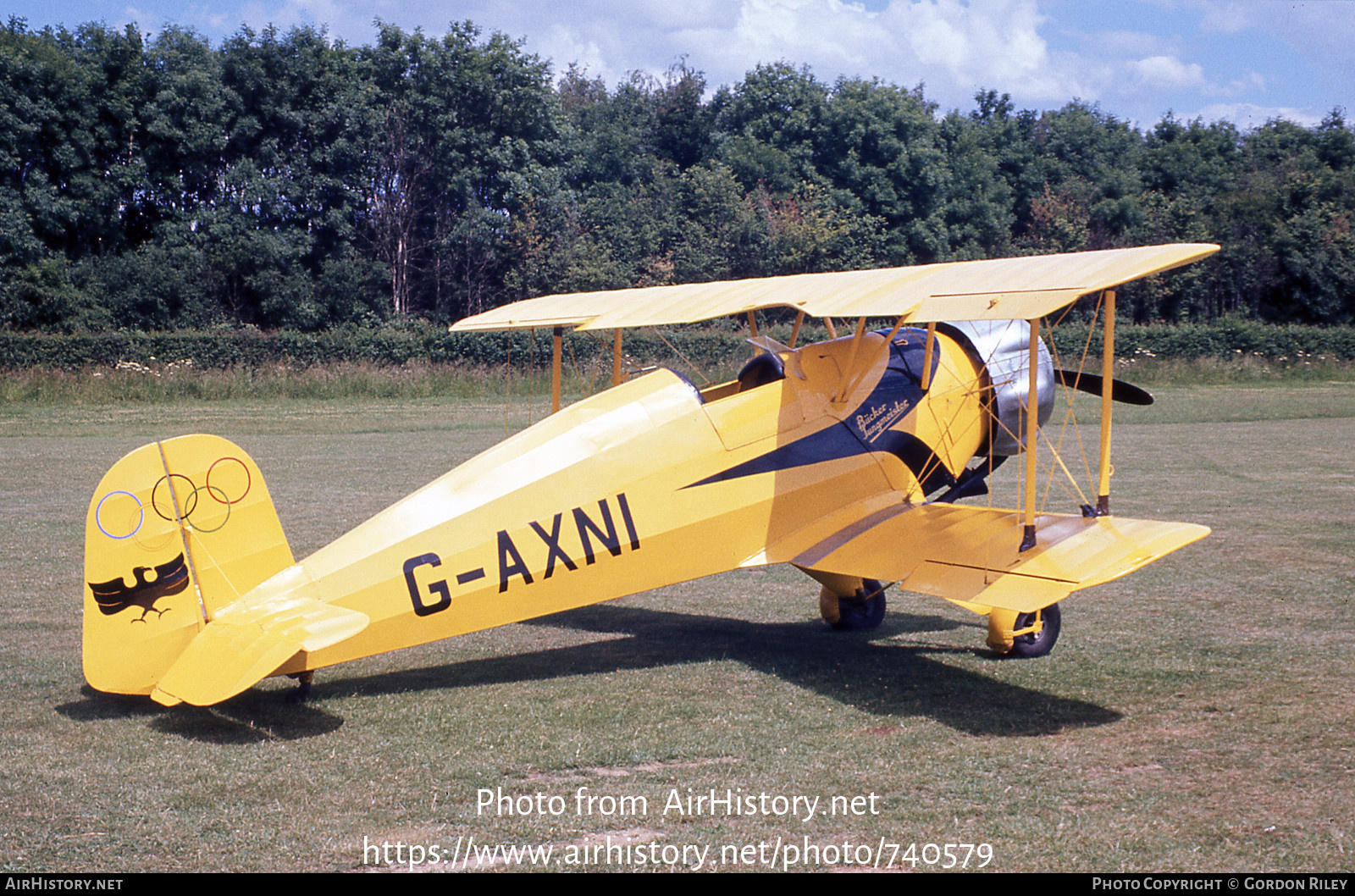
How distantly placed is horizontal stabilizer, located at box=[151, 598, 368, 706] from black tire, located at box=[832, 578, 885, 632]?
12.3ft

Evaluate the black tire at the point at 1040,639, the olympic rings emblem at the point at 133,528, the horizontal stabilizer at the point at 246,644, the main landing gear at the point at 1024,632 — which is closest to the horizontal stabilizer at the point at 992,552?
the main landing gear at the point at 1024,632

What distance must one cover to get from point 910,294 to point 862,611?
2.75 m

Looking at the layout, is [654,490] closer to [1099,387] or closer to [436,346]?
[1099,387]

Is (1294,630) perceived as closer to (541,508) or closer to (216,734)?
(541,508)

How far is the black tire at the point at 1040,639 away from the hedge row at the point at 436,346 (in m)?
20.5

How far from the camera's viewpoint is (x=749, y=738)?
5.47 metres

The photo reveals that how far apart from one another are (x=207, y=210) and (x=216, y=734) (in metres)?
37.3

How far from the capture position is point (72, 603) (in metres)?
8.36

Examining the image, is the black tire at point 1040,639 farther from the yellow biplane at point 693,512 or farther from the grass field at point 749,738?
the grass field at point 749,738

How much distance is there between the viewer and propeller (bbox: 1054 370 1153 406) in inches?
316

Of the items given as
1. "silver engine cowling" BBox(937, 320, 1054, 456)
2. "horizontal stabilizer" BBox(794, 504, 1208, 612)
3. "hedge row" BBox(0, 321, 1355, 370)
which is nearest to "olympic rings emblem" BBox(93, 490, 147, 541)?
"horizontal stabilizer" BBox(794, 504, 1208, 612)

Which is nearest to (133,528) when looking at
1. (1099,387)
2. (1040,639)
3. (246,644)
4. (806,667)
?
(246,644)

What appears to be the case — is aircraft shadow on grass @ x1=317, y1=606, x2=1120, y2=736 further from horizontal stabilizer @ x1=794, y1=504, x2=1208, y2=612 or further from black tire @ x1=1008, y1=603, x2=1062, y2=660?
horizontal stabilizer @ x1=794, y1=504, x2=1208, y2=612

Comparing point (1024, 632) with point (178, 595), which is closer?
point (178, 595)
